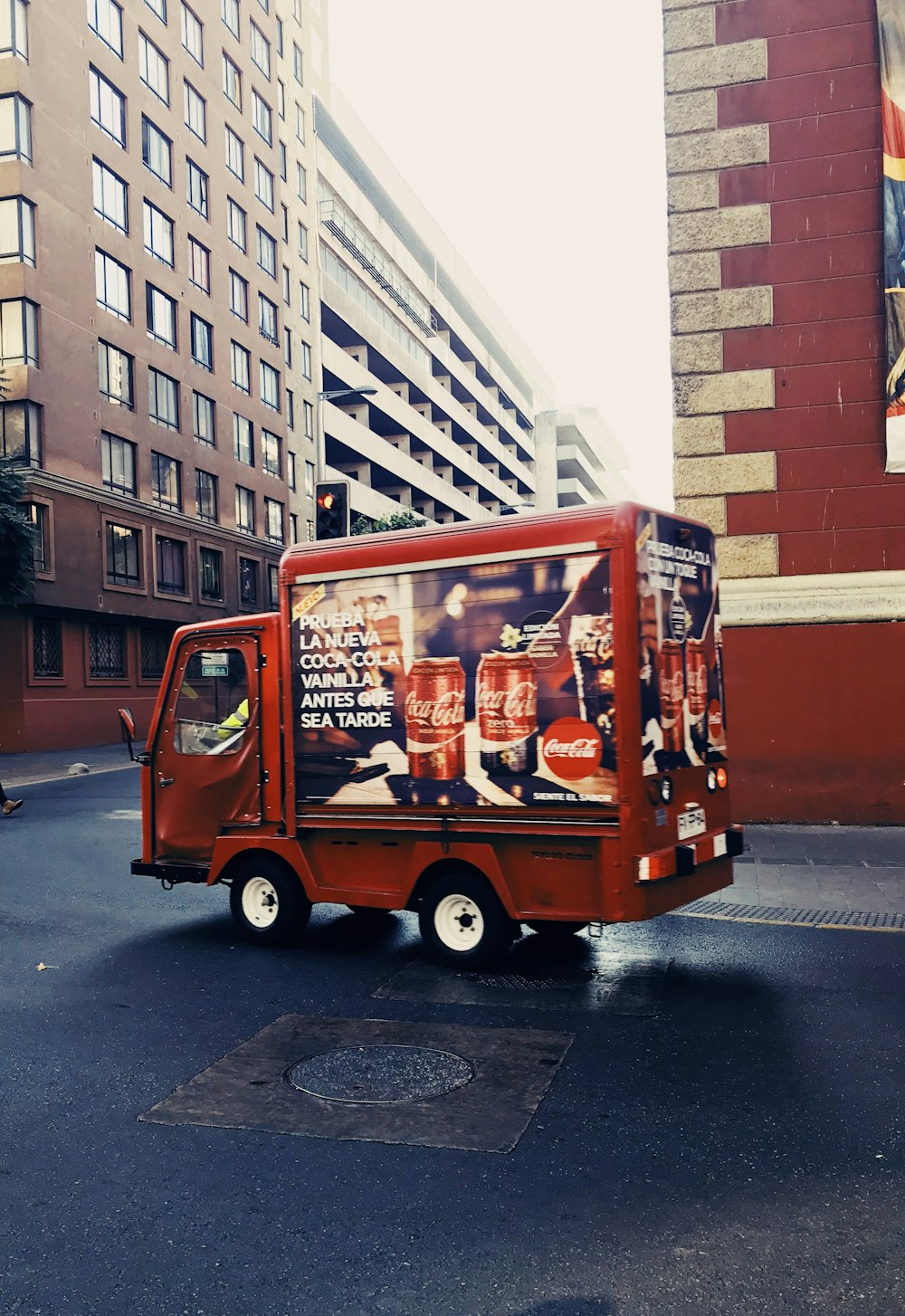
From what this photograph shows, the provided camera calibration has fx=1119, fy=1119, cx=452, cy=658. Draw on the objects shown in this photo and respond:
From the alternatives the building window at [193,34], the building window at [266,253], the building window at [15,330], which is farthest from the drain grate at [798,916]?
the building window at [266,253]

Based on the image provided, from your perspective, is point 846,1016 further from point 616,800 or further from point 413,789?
point 413,789

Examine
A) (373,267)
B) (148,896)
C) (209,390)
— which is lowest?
(148,896)

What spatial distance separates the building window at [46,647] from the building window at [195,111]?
20.2 meters

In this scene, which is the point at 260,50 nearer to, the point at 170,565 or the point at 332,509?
the point at 170,565

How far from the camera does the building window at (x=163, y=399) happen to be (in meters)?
37.0

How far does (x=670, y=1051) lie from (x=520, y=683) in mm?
2322

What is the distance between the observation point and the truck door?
26.9ft

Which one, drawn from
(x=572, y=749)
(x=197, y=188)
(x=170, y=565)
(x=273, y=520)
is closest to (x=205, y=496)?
(x=170, y=565)

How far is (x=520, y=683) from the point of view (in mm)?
6820

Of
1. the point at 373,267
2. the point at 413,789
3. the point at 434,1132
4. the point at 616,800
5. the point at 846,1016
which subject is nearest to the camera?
the point at 434,1132

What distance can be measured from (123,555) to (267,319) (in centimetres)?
1636

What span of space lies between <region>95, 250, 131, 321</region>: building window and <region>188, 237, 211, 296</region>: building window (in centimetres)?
485

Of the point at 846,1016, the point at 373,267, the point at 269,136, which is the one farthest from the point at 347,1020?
the point at 373,267

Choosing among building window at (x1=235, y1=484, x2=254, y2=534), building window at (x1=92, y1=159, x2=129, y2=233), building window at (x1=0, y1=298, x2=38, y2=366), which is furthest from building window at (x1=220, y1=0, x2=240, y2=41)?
building window at (x1=0, y1=298, x2=38, y2=366)
